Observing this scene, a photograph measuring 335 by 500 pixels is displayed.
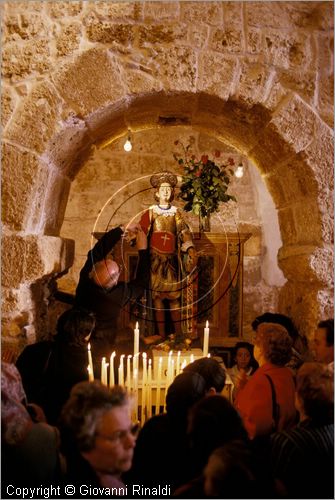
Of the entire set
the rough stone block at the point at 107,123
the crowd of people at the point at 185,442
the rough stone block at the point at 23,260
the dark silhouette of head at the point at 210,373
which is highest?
the rough stone block at the point at 107,123

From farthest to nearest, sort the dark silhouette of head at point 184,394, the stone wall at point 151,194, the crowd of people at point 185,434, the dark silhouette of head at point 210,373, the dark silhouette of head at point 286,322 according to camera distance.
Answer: the stone wall at point 151,194, the dark silhouette of head at point 286,322, the dark silhouette of head at point 210,373, the dark silhouette of head at point 184,394, the crowd of people at point 185,434

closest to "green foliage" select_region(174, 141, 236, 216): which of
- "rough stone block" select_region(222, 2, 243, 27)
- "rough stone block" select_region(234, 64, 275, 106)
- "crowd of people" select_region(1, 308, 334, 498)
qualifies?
"rough stone block" select_region(234, 64, 275, 106)

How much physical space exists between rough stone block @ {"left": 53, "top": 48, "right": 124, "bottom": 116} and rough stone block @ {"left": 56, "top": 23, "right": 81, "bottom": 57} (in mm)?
80

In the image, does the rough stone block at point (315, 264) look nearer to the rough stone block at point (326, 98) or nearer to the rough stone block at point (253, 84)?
the rough stone block at point (326, 98)

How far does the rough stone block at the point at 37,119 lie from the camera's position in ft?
9.10

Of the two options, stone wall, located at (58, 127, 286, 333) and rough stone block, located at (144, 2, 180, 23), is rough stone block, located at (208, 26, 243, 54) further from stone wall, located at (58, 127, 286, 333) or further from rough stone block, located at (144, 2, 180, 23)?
stone wall, located at (58, 127, 286, 333)

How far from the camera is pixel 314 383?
75.2 inches

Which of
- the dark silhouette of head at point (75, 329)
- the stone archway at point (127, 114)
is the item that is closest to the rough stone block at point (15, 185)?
the stone archway at point (127, 114)

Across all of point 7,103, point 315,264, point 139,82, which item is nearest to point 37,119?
point 7,103

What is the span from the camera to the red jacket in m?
2.20

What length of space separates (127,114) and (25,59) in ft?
2.47

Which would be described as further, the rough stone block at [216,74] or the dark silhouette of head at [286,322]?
the dark silhouette of head at [286,322]

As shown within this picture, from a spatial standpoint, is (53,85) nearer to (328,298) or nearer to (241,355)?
(328,298)

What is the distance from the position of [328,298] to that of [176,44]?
74.8 inches
